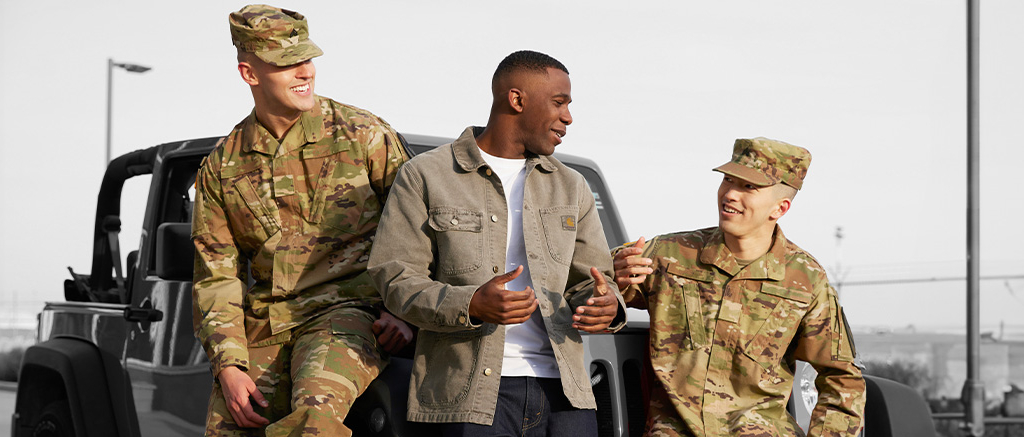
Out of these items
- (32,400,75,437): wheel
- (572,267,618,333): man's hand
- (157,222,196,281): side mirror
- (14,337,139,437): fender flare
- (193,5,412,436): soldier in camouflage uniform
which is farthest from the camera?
(32,400,75,437): wheel

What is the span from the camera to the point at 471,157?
346cm

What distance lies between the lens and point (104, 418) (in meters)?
5.03

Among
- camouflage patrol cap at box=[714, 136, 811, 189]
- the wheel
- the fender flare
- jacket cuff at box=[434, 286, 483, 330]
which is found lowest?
the wheel

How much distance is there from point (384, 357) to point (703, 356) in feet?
3.51

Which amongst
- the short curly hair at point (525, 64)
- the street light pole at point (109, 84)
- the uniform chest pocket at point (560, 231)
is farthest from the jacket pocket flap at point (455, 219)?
the street light pole at point (109, 84)

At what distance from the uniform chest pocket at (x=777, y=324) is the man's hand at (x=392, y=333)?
1144mm

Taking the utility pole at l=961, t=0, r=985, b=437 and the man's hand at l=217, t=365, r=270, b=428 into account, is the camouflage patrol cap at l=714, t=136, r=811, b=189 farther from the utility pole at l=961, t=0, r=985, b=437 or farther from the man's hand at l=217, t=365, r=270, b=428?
the utility pole at l=961, t=0, r=985, b=437

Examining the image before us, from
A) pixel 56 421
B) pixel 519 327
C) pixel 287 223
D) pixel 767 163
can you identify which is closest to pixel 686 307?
pixel 767 163

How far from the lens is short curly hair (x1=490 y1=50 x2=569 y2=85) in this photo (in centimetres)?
341

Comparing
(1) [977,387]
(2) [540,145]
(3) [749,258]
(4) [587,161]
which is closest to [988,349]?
(1) [977,387]

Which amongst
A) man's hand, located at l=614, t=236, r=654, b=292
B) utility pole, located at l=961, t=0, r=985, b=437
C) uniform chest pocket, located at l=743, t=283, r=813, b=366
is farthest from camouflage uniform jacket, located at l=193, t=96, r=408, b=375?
utility pole, located at l=961, t=0, r=985, b=437

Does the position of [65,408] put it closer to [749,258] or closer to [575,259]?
[575,259]

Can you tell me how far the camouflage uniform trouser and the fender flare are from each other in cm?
155

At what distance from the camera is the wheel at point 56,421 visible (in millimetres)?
5352
